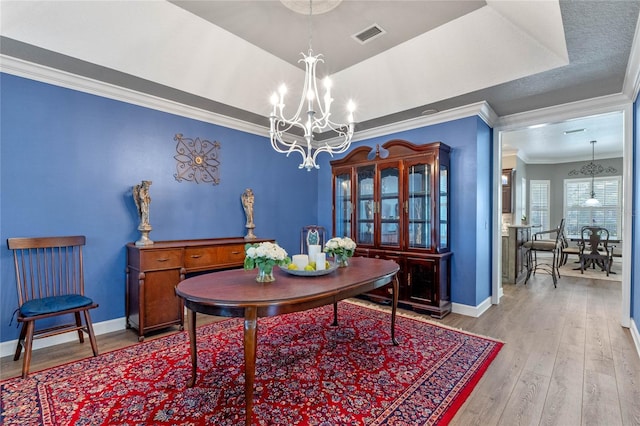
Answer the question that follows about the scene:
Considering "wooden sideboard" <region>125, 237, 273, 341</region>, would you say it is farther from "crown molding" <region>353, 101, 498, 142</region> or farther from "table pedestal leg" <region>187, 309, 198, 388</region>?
"crown molding" <region>353, 101, 498, 142</region>

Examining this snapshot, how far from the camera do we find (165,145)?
11.3 ft

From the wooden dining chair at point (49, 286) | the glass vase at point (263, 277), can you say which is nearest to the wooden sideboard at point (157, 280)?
the wooden dining chair at point (49, 286)

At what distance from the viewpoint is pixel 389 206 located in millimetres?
3973

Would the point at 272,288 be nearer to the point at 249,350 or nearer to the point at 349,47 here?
the point at 249,350

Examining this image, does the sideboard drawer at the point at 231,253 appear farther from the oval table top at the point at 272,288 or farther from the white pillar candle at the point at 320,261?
the white pillar candle at the point at 320,261

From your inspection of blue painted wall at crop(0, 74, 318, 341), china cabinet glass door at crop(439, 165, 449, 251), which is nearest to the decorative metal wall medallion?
blue painted wall at crop(0, 74, 318, 341)

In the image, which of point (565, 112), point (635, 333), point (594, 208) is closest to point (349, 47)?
point (565, 112)

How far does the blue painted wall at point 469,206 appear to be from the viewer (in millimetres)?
3566

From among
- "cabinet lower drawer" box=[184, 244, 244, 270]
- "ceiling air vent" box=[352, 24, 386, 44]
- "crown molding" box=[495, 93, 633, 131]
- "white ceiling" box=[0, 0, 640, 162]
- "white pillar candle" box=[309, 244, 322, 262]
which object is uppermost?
"ceiling air vent" box=[352, 24, 386, 44]

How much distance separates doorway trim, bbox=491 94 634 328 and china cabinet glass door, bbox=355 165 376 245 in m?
1.63

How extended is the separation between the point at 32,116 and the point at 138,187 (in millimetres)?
1001

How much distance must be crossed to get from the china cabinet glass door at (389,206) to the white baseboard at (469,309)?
3.34ft

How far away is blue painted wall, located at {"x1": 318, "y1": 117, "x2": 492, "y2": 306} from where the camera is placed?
11.7 ft

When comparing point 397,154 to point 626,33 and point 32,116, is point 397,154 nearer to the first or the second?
point 626,33
